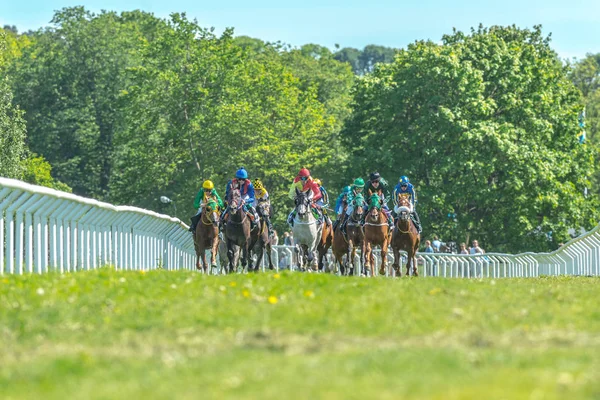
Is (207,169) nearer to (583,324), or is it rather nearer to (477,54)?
(477,54)

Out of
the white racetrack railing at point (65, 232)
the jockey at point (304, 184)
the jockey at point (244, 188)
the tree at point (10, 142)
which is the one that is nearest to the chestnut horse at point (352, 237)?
the jockey at point (304, 184)

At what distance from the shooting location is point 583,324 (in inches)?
571

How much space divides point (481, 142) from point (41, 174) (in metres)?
32.0

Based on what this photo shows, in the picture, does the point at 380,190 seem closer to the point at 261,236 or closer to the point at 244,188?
the point at 261,236

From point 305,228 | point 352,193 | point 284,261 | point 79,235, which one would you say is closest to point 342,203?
point 352,193

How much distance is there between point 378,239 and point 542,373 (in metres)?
19.6

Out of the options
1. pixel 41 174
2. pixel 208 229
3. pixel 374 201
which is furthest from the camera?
pixel 41 174

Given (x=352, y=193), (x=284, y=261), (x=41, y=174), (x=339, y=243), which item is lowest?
(x=284, y=261)

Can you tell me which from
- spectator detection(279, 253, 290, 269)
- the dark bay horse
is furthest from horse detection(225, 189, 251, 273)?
spectator detection(279, 253, 290, 269)

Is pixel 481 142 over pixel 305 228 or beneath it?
over

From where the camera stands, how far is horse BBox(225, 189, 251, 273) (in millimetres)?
28750

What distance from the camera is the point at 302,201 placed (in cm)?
3080

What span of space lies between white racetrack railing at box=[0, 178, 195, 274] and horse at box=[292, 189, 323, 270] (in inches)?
133

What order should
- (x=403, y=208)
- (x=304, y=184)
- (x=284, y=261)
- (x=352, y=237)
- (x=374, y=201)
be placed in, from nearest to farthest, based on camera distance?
1. (x=374, y=201)
2. (x=403, y=208)
3. (x=304, y=184)
4. (x=352, y=237)
5. (x=284, y=261)
